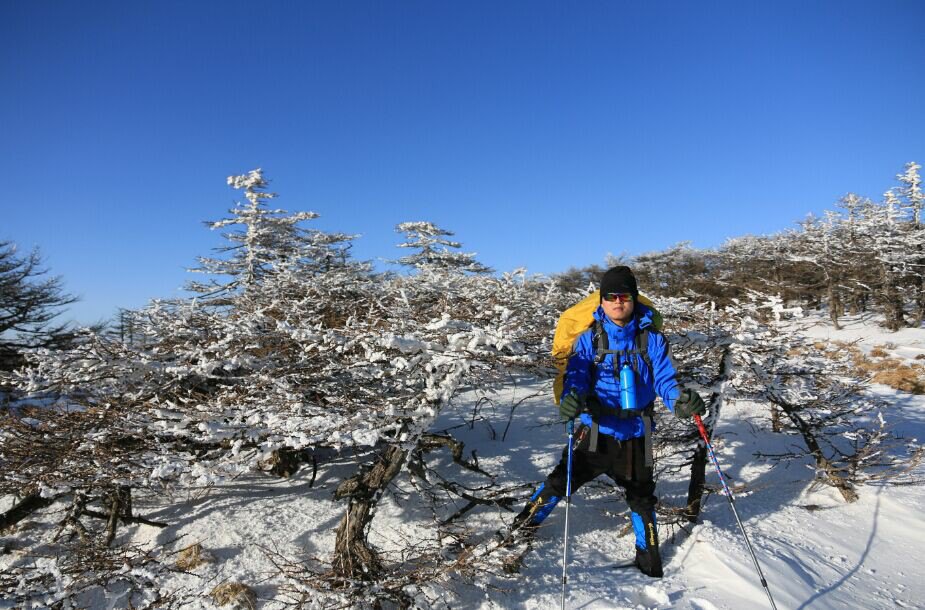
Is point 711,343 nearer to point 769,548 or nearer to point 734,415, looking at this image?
point 769,548

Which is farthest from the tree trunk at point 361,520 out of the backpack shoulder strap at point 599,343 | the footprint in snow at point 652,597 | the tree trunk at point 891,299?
the tree trunk at point 891,299

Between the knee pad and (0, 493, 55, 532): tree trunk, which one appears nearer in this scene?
the knee pad

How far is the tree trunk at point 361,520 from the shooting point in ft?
10.2

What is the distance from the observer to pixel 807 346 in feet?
14.8

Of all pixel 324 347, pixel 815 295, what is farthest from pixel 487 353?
pixel 815 295

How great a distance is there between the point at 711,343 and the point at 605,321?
46.7 inches

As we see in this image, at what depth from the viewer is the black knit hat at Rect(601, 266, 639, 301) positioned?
10.6 feet

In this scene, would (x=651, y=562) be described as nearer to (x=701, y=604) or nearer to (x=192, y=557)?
(x=701, y=604)

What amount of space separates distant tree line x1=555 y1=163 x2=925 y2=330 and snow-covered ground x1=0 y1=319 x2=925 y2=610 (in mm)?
8209

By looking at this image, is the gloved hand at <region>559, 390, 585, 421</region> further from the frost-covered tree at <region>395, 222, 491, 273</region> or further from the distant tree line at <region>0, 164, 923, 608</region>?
the frost-covered tree at <region>395, 222, 491, 273</region>

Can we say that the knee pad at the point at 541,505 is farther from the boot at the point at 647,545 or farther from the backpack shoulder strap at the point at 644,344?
the backpack shoulder strap at the point at 644,344

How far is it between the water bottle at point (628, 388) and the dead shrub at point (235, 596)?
10.3ft

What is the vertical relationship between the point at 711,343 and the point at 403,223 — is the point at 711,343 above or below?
below

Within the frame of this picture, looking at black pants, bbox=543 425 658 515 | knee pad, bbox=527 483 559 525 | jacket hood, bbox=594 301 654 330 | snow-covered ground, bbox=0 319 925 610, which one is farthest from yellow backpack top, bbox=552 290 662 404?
snow-covered ground, bbox=0 319 925 610
